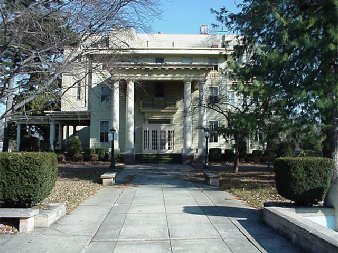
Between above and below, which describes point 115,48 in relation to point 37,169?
above

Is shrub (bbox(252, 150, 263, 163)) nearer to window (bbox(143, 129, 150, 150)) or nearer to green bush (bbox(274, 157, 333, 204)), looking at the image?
window (bbox(143, 129, 150, 150))

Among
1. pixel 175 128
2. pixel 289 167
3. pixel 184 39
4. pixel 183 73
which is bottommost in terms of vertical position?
pixel 289 167


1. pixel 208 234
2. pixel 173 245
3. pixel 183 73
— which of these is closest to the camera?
pixel 173 245

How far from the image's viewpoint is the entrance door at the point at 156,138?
3856 centimetres

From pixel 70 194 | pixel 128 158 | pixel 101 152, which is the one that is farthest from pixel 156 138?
pixel 70 194

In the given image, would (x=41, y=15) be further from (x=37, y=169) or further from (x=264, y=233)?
(x=264, y=233)

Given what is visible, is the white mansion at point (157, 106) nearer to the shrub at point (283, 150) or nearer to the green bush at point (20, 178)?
the shrub at point (283, 150)

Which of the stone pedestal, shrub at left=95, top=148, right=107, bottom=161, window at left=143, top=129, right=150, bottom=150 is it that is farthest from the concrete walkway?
window at left=143, top=129, right=150, bottom=150

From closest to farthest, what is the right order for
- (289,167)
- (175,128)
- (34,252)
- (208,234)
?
1. (34,252)
2. (208,234)
3. (289,167)
4. (175,128)

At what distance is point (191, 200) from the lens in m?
13.8

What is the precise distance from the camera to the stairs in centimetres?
3750

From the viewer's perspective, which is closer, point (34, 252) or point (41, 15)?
point (34, 252)

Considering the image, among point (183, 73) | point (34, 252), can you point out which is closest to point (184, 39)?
point (183, 73)

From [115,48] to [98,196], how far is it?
17.5ft
